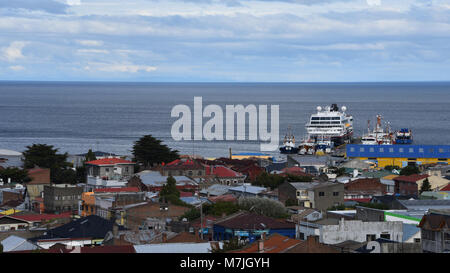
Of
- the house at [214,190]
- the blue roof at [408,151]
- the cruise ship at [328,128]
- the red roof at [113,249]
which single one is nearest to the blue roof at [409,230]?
the red roof at [113,249]

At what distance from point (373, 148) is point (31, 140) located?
52.0m

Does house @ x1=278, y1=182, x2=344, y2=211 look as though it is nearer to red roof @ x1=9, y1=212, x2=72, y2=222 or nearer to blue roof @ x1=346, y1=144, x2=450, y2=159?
red roof @ x1=9, y1=212, x2=72, y2=222

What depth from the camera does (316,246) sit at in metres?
21.6

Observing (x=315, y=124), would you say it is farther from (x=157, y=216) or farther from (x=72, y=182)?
(x=157, y=216)

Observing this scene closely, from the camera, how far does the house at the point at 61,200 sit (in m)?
42.3

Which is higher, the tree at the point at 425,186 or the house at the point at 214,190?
the tree at the point at 425,186

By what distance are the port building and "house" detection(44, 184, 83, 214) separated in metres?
34.9

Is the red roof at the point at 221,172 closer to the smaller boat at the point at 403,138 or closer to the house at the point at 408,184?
the house at the point at 408,184

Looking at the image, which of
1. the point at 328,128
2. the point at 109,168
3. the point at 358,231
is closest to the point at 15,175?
the point at 109,168

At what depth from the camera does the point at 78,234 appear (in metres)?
30.4

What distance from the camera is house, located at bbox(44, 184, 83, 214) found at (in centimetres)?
4231

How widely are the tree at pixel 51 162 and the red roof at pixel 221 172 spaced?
27.5ft

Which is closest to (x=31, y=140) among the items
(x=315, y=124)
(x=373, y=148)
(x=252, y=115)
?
(x=315, y=124)

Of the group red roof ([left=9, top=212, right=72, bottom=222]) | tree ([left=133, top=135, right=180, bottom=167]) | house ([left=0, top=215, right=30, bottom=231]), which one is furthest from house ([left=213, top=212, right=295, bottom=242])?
tree ([left=133, top=135, right=180, bottom=167])
